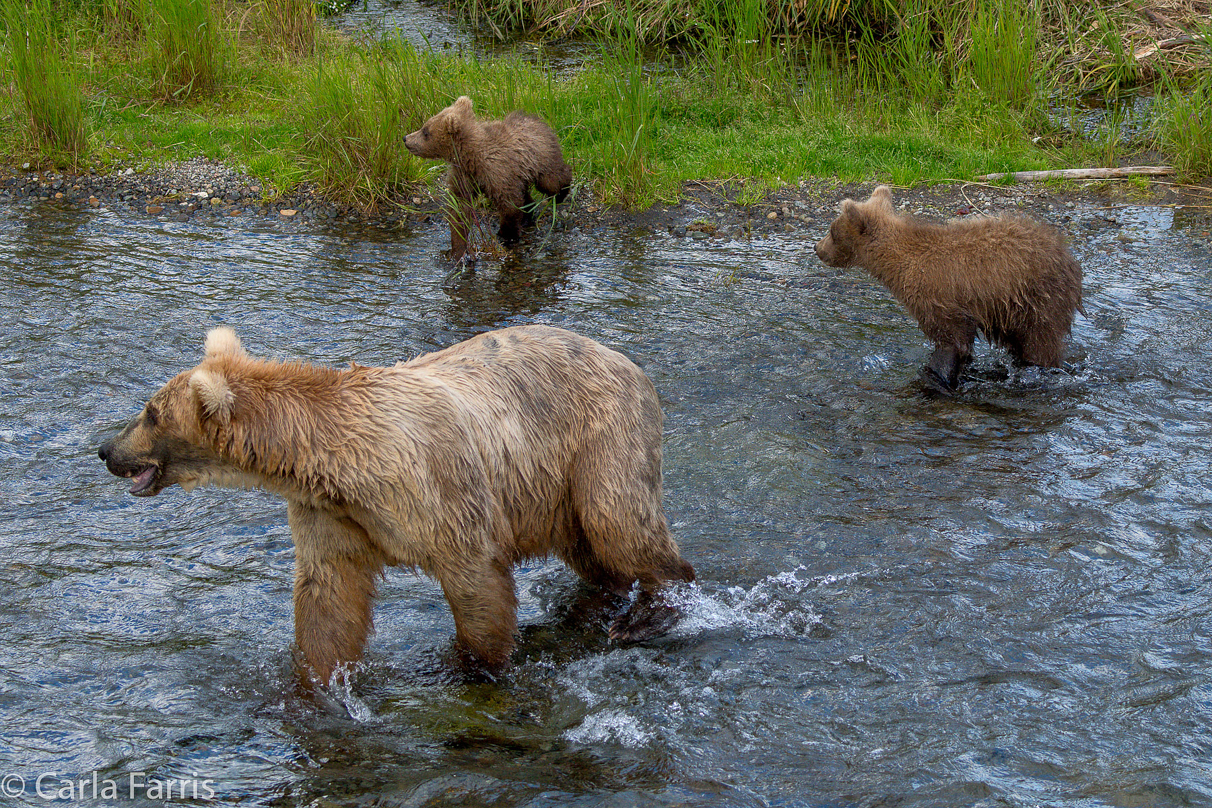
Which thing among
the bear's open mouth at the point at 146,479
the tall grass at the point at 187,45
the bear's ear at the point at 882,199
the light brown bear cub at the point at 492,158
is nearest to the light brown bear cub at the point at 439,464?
the bear's open mouth at the point at 146,479

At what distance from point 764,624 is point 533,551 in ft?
3.26

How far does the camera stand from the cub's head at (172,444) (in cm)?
376

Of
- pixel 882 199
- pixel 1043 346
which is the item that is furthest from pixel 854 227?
pixel 1043 346

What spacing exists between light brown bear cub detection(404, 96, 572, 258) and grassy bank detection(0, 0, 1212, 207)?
636mm

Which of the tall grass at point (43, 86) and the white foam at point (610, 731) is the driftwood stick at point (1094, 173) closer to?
the white foam at point (610, 731)

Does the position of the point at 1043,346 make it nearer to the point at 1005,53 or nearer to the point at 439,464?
the point at 439,464

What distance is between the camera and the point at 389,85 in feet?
32.2

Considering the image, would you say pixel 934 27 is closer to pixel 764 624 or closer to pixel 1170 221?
pixel 1170 221

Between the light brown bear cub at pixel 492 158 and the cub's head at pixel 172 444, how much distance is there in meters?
5.17

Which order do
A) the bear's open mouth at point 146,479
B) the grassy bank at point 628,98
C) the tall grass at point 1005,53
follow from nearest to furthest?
the bear's open mouth at point 146,479 < the grassy bank at point 628,98 < the tall grass at point 1005,53

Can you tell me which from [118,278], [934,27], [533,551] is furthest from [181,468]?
[934,27]

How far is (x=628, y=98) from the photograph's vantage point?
9.48 meters

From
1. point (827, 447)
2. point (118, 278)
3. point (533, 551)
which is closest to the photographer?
point (533, 551)

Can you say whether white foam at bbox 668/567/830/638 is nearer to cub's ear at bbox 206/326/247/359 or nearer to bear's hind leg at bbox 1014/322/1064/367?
cub's ear at bbox 206/326/247/359
